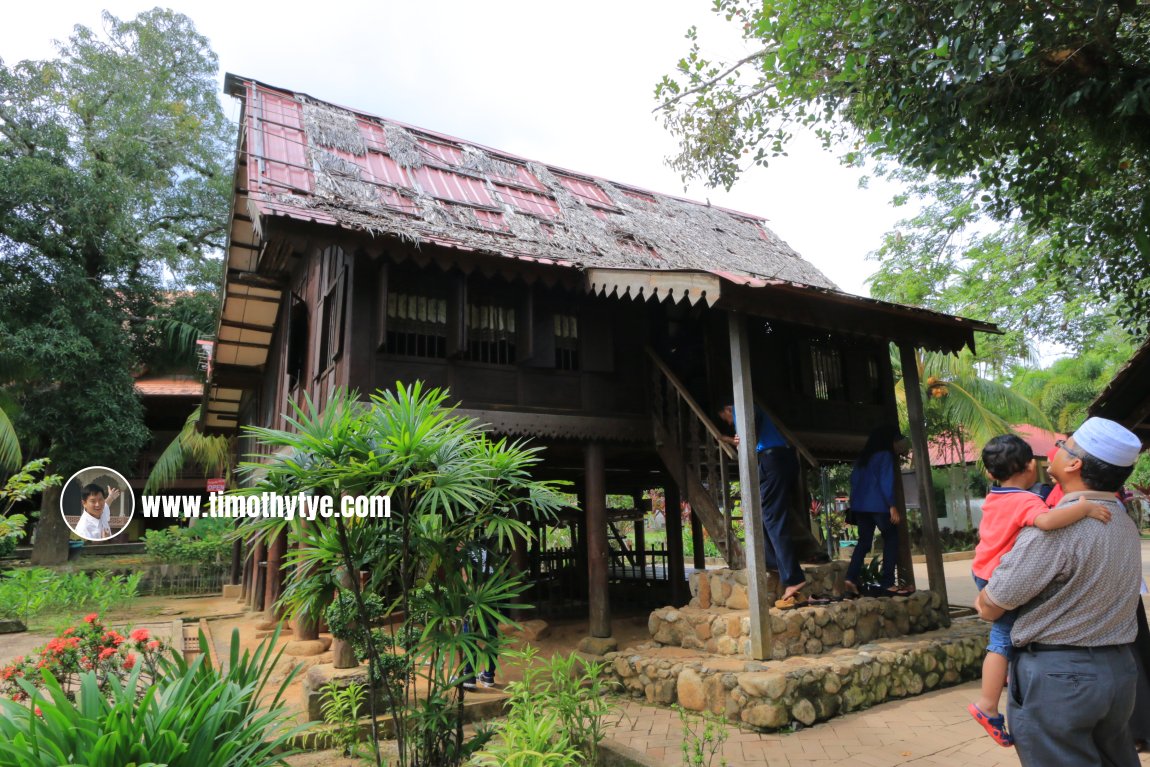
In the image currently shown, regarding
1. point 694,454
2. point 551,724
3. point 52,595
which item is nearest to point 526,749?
point 551,724

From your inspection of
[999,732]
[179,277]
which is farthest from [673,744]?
[179,277]

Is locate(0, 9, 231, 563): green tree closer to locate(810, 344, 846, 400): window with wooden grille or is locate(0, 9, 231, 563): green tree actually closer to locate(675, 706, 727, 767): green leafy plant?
locate(810, 344, 846, 400): window with wooden grille

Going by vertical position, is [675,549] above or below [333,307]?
below

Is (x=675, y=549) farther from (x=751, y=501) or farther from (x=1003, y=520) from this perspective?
(x=1003, y=520)

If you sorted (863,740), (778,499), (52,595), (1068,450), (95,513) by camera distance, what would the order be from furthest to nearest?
(52,595) → (778,499) → (95,513) → (863,740) → (1068,450)

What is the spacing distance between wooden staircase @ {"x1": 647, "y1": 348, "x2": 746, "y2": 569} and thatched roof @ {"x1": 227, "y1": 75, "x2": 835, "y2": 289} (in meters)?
1.53

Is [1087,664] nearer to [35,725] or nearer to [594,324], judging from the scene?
[35,725]

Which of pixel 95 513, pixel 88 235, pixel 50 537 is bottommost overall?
pixel 50 537

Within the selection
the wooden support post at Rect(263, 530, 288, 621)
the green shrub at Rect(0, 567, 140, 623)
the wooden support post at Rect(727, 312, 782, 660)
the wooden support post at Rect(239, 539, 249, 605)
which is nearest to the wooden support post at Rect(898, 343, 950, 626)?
the wooden support post at Rect(727, 312, 782, 660)

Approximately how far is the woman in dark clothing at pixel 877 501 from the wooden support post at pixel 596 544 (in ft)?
9.06

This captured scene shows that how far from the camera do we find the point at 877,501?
7.30 meters

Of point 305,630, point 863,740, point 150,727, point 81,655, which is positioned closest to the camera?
point 150,727

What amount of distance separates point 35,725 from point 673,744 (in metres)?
3.82

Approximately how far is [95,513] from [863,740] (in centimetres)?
608
